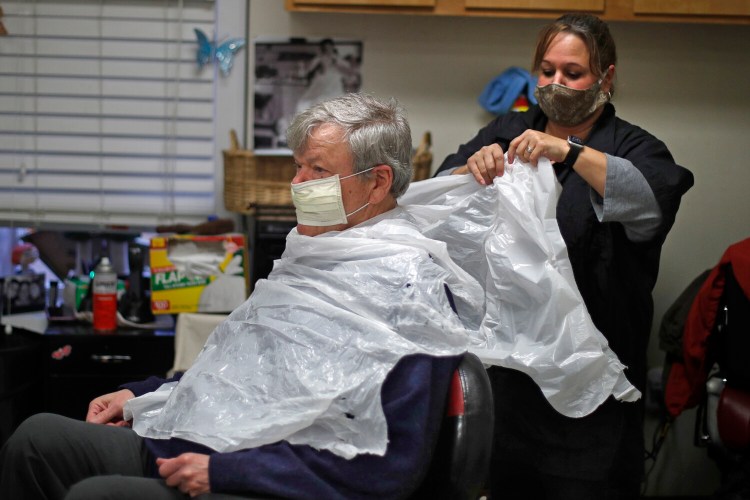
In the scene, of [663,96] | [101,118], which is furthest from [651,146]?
[101,118]

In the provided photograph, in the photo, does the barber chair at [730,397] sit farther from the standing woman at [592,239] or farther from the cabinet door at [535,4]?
the cabinet door at [535,4]

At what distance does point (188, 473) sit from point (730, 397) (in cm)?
174

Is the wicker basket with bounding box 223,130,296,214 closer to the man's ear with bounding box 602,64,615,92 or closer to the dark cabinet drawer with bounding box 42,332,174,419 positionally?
the dark cabinet drawer with bounding box 42,332,174,419

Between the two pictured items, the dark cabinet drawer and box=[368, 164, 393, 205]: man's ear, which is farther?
the dark cabinet drawer

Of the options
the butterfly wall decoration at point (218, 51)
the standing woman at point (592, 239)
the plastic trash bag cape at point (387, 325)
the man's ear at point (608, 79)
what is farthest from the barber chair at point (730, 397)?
the butterfly wall decoration at point (218, 51)

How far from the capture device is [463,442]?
1452 mm

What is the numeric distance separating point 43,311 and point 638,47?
2496 millimetres

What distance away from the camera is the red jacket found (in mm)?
2584

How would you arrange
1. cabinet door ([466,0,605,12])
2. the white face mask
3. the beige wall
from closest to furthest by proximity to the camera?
1. the white face mask
2. cabinet door ([466,0,605,12])
3. the beige wall

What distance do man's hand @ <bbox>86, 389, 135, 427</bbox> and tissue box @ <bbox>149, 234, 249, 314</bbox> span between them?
1.16 meters

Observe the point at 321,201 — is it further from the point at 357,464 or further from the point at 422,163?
the point at 422,163

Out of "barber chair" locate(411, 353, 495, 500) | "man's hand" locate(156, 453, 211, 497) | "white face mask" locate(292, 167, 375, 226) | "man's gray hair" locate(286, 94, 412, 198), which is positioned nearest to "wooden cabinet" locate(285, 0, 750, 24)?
"man's gray hair" locate(286, 94, 412, 198)

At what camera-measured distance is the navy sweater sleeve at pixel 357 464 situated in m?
1.42

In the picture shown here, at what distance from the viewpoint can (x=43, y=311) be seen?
10.4ft
